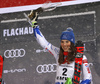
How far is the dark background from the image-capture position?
536 cm

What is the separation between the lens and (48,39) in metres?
5.69

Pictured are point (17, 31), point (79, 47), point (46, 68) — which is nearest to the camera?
point (79, 47)

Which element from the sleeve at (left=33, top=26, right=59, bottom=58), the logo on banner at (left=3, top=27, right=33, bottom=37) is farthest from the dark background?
the sleeve at (left=33, top=26, right=59, bottom=58)

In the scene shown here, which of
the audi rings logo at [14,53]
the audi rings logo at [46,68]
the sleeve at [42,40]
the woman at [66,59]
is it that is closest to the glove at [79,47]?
the woman at [66,59]

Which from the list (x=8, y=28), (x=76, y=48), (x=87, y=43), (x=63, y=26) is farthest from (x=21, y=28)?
(x=76, y=48)

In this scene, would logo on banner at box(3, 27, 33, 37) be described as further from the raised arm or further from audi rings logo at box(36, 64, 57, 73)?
the raised arm

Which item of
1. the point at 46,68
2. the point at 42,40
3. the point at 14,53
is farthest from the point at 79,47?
the point at 14,53

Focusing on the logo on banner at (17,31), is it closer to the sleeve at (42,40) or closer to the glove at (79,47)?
the sleeve at (42,40)

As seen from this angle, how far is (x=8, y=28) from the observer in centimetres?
603

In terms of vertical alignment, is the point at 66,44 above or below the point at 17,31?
below

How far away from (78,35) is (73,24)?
264 millimetres

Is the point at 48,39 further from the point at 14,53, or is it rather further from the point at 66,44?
the point at 66,44

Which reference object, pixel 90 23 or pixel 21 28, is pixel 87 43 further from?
pixel 21 28

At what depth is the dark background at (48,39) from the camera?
5.36m
